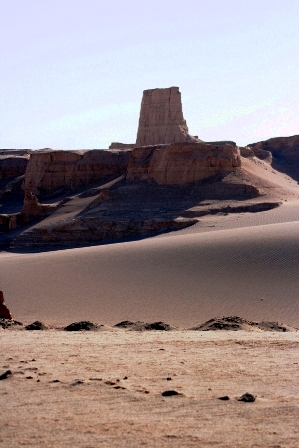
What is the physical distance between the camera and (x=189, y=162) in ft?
125

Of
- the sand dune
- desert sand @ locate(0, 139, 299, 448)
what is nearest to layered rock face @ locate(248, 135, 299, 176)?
the sand dune

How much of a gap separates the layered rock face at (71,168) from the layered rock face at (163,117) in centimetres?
433

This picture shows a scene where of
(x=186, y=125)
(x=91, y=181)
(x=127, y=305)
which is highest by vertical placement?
Result: (x=186, y=125)

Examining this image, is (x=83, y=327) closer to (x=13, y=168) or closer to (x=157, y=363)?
(x=157, y=363)

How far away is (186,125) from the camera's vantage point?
172 ft

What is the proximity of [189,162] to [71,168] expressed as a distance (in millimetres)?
12108

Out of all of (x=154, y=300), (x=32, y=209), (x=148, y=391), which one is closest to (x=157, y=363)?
(x=148, y=391)

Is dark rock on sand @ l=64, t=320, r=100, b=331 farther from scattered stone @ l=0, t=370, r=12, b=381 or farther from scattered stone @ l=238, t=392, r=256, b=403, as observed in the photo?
scattered stone @ l=238, t=392, r=256, b=403

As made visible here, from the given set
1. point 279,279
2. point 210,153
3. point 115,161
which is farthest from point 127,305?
point 115,161

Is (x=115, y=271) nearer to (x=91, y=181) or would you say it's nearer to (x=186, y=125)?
(x=91, y=181)

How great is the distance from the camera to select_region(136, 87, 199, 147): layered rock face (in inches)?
2015

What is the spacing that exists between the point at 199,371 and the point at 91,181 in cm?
3938

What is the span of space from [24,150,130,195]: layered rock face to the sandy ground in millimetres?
36293

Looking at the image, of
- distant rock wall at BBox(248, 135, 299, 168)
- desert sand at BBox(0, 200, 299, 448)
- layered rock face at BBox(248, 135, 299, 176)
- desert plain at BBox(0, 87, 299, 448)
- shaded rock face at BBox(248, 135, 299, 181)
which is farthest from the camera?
distant rock wall at BBox(248, 135, 299, 168)
